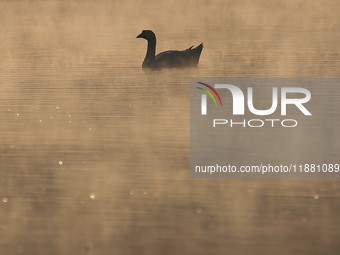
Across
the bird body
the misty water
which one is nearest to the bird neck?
the bird body

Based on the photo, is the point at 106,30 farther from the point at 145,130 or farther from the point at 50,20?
the point at 145,130

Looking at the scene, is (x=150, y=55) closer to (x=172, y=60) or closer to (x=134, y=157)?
(x=172, y=60)

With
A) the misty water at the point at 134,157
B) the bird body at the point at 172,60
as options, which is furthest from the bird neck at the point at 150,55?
the misty water at the point at 134,157

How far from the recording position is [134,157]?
1.94 meters

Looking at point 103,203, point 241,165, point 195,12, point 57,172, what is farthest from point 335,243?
point 195,12

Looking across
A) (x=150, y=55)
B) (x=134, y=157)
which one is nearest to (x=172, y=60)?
(x=150, y=55)

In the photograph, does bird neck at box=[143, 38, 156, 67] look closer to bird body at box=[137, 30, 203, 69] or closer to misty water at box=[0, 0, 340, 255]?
bird body at box=[137, 30, 203, 69]

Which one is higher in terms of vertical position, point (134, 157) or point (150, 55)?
point (150, 55)

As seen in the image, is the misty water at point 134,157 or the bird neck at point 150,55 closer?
the misty water at point 134,157

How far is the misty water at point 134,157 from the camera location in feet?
4.53

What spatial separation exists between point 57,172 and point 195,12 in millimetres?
3993

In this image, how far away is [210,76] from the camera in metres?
3.06

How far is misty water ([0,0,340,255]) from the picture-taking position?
1.38 metres

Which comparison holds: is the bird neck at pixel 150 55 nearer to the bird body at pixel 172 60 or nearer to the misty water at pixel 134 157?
the bird body at pixel 172 60
